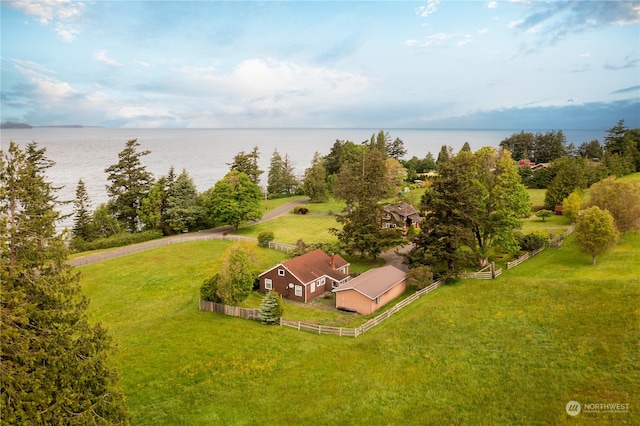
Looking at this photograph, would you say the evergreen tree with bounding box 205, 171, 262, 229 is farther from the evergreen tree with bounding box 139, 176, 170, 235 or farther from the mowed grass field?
the mowed grass field

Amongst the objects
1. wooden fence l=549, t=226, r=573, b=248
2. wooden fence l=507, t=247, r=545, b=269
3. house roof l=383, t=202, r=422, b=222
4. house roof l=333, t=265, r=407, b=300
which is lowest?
house roof l=333, t=265, r=407, b=300

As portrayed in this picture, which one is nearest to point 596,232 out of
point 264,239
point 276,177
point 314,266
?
point 314,266

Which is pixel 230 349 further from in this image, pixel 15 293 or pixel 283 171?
pixel 283 171

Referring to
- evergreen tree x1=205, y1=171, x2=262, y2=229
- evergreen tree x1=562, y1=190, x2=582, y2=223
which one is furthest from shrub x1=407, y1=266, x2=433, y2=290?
evergreen tree x1=562, y1=190, x2=582, y2=223

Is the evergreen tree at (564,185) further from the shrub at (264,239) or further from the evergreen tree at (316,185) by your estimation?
the shrub at (264,239)

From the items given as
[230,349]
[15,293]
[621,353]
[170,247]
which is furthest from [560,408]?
[170,247]
